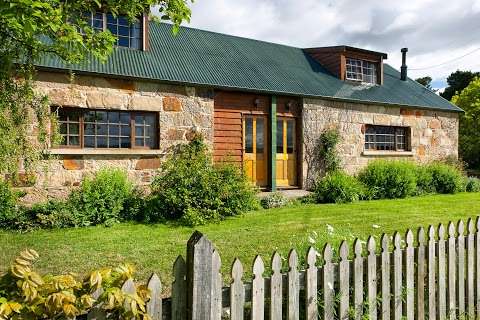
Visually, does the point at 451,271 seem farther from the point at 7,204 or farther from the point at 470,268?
the point at 7,204

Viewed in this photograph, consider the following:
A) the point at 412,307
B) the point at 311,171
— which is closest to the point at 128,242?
the point at 412,307

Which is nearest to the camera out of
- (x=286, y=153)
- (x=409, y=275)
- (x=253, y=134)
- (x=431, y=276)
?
(x=409, y=275)

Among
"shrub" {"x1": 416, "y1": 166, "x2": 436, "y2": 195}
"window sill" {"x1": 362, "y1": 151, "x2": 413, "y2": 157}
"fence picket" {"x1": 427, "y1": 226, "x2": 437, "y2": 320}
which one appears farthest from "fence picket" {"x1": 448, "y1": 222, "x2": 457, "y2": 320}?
"window sill" {"x1": 362, "y1": 151, "x2": 413, "y2": 157}

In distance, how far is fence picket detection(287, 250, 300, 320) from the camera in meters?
3.19

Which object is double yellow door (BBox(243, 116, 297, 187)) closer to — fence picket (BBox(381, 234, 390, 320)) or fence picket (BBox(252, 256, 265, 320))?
fence picket (BBox(381, 234, 390, 320))

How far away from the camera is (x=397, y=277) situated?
12.8 feet

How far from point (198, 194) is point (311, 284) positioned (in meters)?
6.88

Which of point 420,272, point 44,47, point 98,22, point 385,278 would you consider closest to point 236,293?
point 385,278

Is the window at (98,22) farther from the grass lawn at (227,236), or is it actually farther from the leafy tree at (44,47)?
the leafy tree at (44,47)

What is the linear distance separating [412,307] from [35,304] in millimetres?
3123

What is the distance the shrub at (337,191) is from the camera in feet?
44.1

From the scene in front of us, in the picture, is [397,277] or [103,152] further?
[103,152]

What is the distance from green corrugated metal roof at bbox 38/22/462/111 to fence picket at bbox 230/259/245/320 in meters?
8.50

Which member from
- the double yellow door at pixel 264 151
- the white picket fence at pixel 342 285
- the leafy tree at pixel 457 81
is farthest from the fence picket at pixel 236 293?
the leafy tree at pixel 457 81
